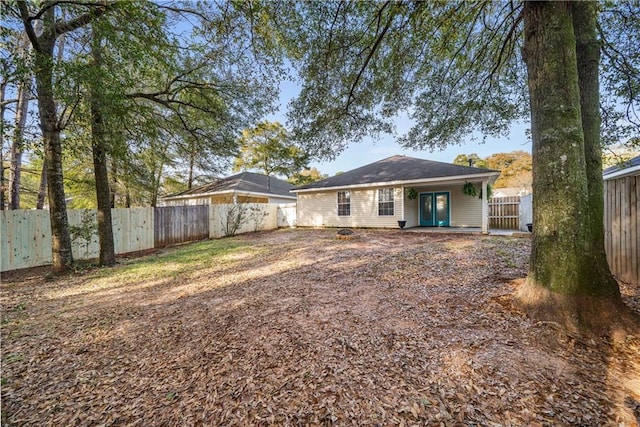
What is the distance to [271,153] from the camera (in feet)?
64.8

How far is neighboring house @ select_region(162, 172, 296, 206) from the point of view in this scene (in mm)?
16750

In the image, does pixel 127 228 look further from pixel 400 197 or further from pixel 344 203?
pixel 400 197

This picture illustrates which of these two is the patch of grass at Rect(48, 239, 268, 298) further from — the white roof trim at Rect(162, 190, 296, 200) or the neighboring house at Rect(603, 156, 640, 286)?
the white roof trim at Rect(162, 190, 296, 200)

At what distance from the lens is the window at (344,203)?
1405 centimetres

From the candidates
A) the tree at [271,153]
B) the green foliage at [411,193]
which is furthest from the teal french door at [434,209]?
the tree at [271,153]

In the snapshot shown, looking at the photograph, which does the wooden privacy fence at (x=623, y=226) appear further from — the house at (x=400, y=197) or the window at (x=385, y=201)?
the window at (x=385, y=201)

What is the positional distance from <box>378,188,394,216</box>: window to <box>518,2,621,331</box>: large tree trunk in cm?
1002

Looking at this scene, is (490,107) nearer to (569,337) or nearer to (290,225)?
(569,337)

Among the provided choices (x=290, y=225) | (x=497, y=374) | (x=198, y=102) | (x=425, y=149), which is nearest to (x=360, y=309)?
(x=497, y=374)

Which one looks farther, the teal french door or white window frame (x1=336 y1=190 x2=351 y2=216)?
white window frame (x1=336 y1=190 x2=351 y2=216)

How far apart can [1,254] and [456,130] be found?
12051 mm

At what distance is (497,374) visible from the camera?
191cm

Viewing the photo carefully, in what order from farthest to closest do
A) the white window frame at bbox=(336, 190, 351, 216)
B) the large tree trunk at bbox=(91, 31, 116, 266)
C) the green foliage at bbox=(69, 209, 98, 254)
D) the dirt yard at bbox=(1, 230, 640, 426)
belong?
the white window frame at bbox=(336, 190, 351, 216) < the green foliage at bbox=(69, 209, 98, 254) < the large tree trunk at bbox=(91, 31, 116, 266) < the dirt yard at bbox=(1, 230, 640, 426)

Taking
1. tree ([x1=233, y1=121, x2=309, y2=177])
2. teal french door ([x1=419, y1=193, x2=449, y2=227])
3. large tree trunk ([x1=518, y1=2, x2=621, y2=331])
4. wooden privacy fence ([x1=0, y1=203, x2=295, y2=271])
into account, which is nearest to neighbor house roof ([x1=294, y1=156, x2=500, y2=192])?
teal french door ([x1=419, y1=193, x2=449, y2=227])
